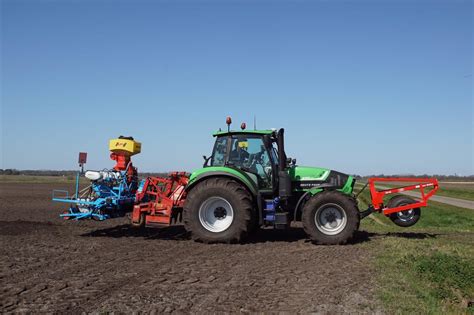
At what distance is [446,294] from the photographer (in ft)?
17.5

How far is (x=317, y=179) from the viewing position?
9.59 metres

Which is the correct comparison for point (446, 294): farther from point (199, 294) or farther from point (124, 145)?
point (124, 145)

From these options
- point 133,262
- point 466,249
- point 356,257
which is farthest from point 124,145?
point 466,249

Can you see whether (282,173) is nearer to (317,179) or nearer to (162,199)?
(317,179)

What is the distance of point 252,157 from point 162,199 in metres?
2.19

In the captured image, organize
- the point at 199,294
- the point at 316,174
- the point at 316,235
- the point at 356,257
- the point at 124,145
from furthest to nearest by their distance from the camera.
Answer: the point at 124,145
the point at 316,174
the point at 316,235
the point at 356,257
the point at 199,294

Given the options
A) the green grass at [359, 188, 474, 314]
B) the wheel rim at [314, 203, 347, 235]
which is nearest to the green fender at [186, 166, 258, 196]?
the wheel rim at [314, 203, 347, 235]

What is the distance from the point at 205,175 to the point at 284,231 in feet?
10.1

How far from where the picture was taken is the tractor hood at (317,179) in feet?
31.4

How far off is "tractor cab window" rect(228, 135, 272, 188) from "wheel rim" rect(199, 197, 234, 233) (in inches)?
35.0

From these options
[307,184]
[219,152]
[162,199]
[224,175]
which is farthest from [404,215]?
[162,199]

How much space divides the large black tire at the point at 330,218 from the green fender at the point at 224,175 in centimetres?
117

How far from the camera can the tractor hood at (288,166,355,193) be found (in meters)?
9.57

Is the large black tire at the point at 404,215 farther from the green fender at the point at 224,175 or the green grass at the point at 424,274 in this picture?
the green fender at the point at 224,175
